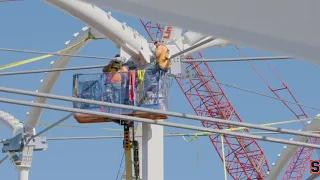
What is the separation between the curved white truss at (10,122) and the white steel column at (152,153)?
4604 millimetres

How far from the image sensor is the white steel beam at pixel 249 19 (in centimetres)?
125

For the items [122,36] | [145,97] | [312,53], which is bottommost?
[312,53]

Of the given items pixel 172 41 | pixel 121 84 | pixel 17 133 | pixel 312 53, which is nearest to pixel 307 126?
pixel 172 41

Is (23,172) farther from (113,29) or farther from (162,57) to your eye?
(113,29)

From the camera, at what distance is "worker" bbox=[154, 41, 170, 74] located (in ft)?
45.1

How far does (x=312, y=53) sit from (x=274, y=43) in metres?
0.08

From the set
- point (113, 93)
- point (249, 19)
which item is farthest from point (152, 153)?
point (249, 19)

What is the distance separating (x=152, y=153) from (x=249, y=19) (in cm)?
1399

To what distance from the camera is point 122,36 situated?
13.3 meters

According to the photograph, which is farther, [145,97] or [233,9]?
[145,97]

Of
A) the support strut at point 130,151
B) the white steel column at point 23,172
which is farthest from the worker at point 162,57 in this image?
the white steel column at point 23,172

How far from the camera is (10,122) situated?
18891 millimetres

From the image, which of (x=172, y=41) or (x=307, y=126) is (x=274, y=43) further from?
(x=307, y=126)

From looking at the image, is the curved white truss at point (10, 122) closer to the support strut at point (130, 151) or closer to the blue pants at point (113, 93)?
the support strut at point (130, 151)
